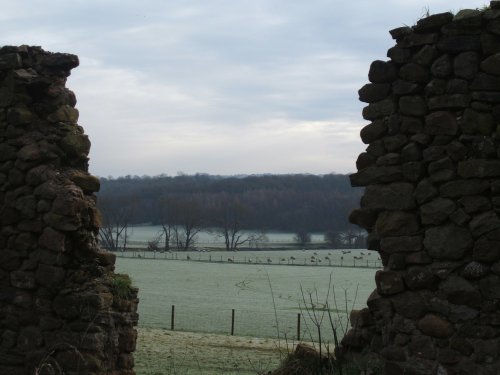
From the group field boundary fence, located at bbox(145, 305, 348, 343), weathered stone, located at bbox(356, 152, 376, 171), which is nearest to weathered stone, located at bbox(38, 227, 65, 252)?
weathered stone, located at bbox(356, 152, 376, 171)

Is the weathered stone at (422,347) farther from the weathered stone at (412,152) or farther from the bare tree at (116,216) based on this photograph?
the bare tree at (116,216)

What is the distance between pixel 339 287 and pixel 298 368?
3317 centimetres

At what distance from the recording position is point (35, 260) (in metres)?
8.38

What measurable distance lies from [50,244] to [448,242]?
439 centimetres

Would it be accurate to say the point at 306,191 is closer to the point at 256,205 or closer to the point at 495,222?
the point at 256,205

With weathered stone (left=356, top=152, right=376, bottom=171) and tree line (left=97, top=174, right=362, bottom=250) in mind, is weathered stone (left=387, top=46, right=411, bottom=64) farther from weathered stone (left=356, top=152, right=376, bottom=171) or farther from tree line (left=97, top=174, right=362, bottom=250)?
tree line (left=97, top=174, right=362, bottom=250)

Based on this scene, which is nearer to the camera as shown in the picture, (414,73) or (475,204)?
(475,204)

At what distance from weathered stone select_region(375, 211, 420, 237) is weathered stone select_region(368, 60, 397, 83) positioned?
1309 millimetres

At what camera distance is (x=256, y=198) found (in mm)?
102312

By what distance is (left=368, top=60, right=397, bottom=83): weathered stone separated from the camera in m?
7.12

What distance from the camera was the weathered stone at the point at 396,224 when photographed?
689cm

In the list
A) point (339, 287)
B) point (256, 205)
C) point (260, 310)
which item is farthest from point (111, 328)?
point (256, 205)

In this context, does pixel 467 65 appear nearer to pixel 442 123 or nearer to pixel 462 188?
pixel 442 123

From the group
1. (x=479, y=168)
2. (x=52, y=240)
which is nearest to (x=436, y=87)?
(x=479, y=168)
